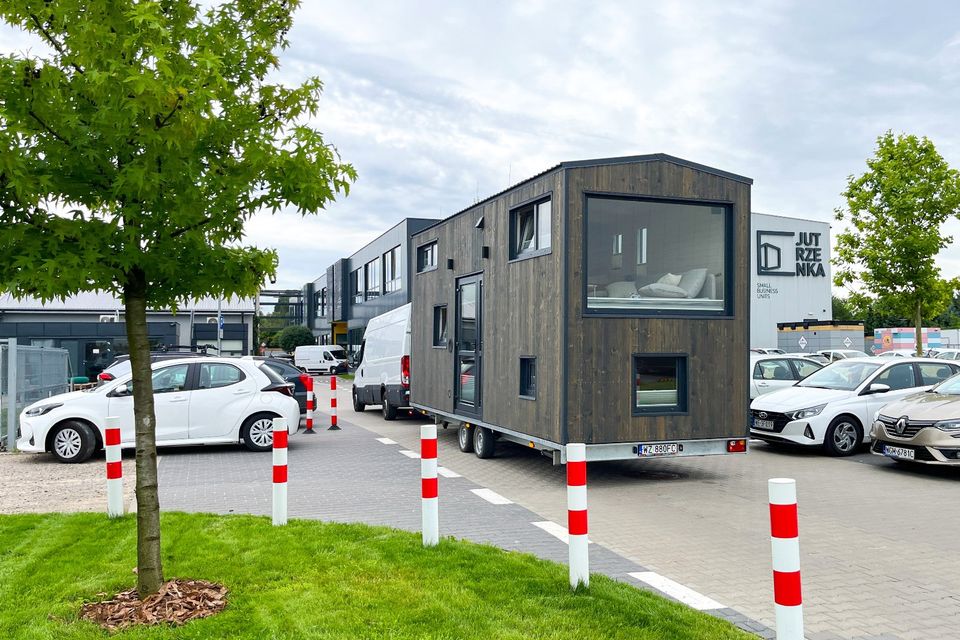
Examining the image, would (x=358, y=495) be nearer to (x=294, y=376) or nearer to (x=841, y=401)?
Result: (x=841, y=401)

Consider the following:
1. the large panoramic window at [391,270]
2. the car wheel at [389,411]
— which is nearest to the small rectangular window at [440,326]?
the car wheel at [389,411]

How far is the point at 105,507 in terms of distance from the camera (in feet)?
27.8

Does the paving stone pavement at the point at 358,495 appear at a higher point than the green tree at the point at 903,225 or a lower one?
lower

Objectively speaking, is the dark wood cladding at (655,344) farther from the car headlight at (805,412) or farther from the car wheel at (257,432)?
the car wheel at (257,432)

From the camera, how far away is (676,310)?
10.1 m

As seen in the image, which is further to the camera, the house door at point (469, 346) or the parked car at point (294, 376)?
the parked car at point (294, 376)

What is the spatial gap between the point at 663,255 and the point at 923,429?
3.89m

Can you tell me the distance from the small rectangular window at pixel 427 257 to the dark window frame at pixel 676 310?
203 inches

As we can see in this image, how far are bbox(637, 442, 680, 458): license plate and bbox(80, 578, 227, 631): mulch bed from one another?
5735 millimetres

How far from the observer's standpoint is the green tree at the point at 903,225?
76.4 feet

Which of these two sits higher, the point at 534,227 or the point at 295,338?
the point at 534,227

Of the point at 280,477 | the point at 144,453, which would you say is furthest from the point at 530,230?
the point at 144,453

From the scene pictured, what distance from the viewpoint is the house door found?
39.5ft

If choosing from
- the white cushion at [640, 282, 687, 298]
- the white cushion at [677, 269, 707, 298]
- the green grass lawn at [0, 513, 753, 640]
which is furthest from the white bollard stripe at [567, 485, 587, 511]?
the white cushion at [677, 269, 707, 298]
